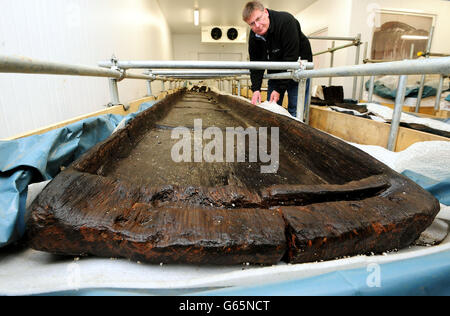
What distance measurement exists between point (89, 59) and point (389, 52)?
6717mm

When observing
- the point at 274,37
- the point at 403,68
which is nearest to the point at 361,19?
the point at 274,37

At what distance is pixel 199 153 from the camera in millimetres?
1302

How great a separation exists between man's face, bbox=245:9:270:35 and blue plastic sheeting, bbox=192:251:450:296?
235 cm

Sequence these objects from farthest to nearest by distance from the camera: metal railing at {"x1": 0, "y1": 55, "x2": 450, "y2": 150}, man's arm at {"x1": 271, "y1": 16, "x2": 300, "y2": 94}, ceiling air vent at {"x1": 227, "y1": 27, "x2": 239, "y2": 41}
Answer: ceiling air vent at {"x1": 227, "y1": 27, "x2": 239, "y2": 41}
man's arm at {"x1": 271, "y1": 16, "x2": 300, "y2": 94}
metal railing at {"x1": 0, "y1": 55, "x2": 450, "y2": 150}

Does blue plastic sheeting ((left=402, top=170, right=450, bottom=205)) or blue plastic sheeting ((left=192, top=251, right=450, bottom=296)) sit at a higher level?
blue plastic sheeting ((left=192, top=251, right=450, bottom=296))

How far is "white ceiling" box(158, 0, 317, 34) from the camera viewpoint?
754 centimetres

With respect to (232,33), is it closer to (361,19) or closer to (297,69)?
(361,19)

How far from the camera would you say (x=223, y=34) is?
31.5 ft

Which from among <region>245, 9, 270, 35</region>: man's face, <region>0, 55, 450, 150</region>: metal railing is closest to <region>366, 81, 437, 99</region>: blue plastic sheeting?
<region>245, 9, 270, 35</region>: man's face

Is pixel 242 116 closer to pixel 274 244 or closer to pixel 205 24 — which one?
pixel 274 244

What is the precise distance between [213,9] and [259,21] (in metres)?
7.36

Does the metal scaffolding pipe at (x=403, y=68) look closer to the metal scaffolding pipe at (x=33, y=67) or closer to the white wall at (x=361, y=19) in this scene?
the metal scaffolding pipe at (x=33, y=67)

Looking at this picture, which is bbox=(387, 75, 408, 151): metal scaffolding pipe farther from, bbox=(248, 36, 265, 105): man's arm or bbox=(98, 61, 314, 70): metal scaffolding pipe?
bbox=(248, 36, 265, 105): man's arm

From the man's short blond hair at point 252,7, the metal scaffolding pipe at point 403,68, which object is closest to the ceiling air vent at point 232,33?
the man's short blond hair at point 252,7
